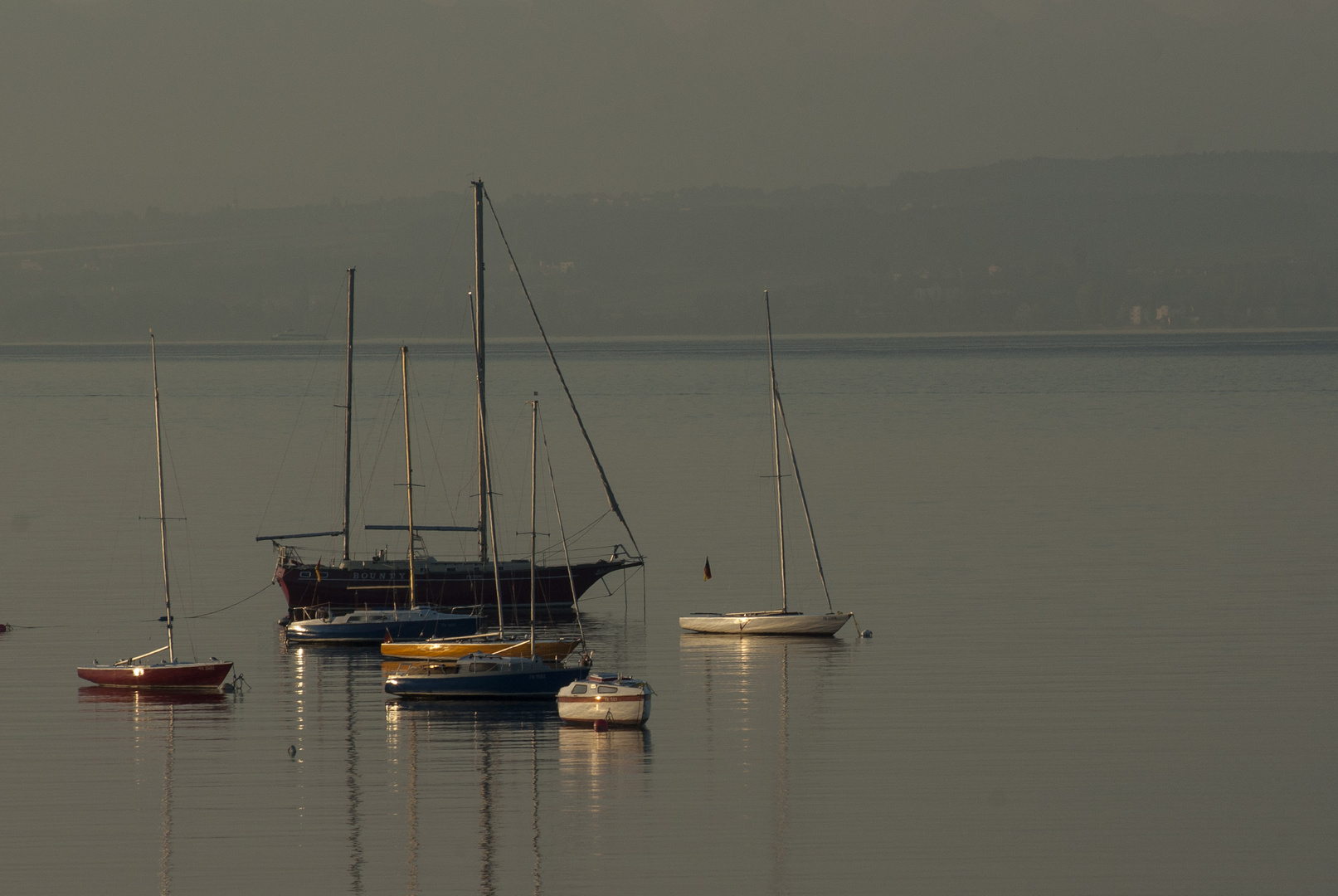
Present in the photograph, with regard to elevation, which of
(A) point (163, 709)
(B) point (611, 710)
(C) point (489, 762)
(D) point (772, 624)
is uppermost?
(D) point (772, 624)

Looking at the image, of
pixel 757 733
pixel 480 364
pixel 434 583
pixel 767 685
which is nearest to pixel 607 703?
pixel 757 733

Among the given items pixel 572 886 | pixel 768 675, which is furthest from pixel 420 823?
pixel 768 675

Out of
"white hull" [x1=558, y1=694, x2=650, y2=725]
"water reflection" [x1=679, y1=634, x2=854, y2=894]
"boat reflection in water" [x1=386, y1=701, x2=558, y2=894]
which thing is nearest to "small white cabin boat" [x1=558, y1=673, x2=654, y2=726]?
"white hull" [x1=558, y1=694, x2=650, y2=725]

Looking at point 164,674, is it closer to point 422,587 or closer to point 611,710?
point 422,587

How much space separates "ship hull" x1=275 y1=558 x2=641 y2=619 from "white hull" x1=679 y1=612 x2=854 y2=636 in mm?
5297

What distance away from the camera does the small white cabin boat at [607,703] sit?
1889 inches

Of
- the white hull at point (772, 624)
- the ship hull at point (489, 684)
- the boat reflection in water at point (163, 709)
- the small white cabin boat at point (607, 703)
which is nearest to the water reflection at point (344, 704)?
the ship hull at point (489, 684)

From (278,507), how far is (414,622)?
5543cm

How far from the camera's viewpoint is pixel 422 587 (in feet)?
217

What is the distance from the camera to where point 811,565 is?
85.6m

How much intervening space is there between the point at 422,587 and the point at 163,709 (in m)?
14.7

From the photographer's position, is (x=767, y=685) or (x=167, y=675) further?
(x=767, y=685)

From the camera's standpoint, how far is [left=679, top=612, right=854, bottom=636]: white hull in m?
63.8

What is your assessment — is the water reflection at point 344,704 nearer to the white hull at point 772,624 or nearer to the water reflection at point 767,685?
the water reflection at point 767,685
